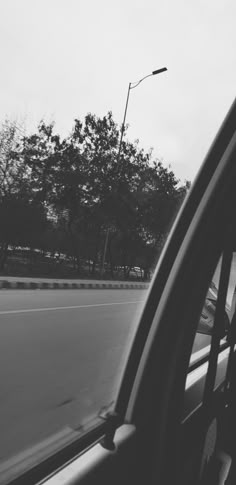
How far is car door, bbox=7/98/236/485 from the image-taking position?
1.29m

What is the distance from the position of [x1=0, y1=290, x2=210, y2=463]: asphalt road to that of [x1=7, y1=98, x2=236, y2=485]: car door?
91 millimetres

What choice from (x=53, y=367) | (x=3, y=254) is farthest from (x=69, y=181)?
(x=53, y=367)

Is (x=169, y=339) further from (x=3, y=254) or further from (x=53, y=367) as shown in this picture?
(x=3, y=254)

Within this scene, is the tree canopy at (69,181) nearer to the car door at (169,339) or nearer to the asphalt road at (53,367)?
the asphalt road at (53,367)

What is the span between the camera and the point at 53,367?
4250mm

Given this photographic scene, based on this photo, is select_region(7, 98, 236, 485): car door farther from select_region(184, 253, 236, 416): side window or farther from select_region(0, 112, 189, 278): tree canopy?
select_region(0, 112, 189, 278): tree canopy

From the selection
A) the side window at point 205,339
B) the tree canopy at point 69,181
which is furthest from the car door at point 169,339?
the tree canopy at point 69,181

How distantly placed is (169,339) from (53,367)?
3.18 m

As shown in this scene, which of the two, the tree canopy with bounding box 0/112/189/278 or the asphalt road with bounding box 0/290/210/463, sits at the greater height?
the tree canopy with bounding box 0/112/189/278

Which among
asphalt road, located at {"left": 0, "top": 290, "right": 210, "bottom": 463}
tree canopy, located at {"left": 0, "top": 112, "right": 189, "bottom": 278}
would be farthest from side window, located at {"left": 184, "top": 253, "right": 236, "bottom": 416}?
tree canopy, located at {"left": 0, "top": 112, "right": 189, "bottom": 278}

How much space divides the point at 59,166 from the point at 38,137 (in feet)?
6.63

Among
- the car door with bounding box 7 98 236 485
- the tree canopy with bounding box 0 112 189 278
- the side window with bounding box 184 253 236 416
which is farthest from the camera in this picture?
the tree canopy with bounding box 0 112 189 278

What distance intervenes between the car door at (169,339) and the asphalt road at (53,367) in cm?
9

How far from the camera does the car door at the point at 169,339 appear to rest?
1.29 metres
